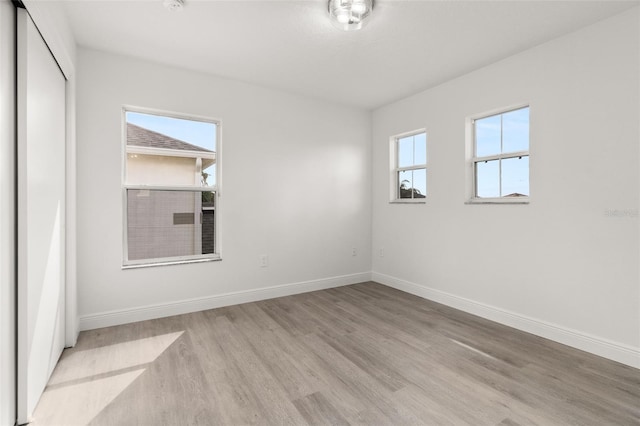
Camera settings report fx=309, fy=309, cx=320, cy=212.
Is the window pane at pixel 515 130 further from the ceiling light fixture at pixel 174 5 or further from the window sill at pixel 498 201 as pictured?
the ceiling light fixture at pixel 174 5

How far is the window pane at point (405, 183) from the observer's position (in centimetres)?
430

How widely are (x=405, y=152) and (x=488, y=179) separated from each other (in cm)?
132

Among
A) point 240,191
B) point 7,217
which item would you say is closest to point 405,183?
point 240,191

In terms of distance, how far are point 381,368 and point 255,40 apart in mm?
2899

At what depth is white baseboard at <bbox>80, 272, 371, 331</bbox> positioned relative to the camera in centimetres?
294

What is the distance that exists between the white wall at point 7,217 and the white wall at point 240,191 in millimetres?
1429

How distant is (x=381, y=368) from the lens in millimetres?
2250

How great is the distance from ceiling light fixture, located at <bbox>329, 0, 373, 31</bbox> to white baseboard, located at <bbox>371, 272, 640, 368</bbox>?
117 inches

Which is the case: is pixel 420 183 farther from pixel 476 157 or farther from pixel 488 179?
pixel 488 179

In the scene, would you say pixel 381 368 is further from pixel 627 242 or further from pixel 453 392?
pixel 627 242

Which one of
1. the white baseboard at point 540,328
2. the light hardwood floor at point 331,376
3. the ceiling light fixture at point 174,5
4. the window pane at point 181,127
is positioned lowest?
the light hardwood floor at point 331,376

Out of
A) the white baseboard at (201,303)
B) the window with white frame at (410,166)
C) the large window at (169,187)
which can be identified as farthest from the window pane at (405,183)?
the large window at (169,187)

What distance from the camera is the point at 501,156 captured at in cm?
320

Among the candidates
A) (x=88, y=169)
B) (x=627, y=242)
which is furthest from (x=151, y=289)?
(x=627, y=242)
